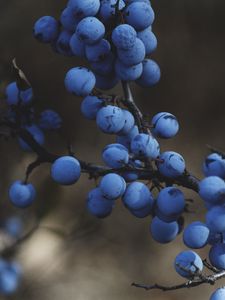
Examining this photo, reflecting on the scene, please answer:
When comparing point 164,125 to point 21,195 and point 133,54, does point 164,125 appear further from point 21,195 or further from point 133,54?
point 21,195

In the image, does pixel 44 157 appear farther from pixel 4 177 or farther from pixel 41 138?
pixel 4 177

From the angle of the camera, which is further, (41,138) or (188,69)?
(188,69)

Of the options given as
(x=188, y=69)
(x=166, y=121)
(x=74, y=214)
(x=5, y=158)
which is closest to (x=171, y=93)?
(x=188, y=69)

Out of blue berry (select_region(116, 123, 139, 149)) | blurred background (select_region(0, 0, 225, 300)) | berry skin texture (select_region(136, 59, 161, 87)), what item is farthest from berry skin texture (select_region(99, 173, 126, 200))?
blurred background (select_region(0, 0, 225, 300))

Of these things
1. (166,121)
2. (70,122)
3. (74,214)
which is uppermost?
(166,121)

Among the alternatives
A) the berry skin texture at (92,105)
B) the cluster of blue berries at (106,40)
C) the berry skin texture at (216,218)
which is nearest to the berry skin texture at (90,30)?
the cluster of blue berries at (106,40)

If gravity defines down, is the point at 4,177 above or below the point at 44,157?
below

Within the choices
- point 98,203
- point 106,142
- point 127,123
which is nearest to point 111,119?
point 127,123

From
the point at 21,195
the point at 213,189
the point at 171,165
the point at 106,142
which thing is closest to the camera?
the point at 213,189
